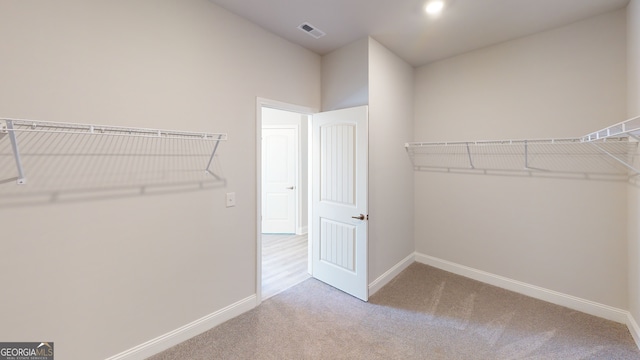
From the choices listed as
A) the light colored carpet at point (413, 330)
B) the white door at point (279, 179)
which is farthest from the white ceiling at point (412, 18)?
the light colored carpet at point (413, 330)

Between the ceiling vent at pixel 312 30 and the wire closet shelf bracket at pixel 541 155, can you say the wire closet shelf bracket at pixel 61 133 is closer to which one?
the ceiling vent at pixel 312 30

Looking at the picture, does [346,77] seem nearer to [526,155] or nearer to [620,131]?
[526,155]

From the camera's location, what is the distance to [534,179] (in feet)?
8.80

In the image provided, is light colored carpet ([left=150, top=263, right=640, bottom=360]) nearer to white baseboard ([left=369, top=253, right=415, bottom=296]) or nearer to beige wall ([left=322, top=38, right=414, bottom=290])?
white baseboard ([left=369, top=253, right=415, bottom=296])

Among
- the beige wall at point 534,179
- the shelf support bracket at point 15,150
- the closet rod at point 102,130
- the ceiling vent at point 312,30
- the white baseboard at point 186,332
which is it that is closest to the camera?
the shelf support bracket at point 15,150

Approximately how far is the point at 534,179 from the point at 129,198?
12.2ft

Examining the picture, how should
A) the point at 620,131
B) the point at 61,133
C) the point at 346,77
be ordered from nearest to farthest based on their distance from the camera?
the point at 61,133, the point at 620,131, the point at 346,77

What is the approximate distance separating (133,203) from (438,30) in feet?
10.3

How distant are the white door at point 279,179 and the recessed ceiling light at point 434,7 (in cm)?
333

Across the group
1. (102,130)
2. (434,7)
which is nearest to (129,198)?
(102,130)

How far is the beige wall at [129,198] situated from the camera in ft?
4.69

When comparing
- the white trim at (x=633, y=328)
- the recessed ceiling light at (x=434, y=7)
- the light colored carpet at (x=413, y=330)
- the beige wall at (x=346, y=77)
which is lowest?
the light colored carpet at (x=413, y=330)

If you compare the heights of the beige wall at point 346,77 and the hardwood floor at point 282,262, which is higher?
the beige wall at point 346,77

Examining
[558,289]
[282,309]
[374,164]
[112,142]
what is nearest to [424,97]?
[374,164]
